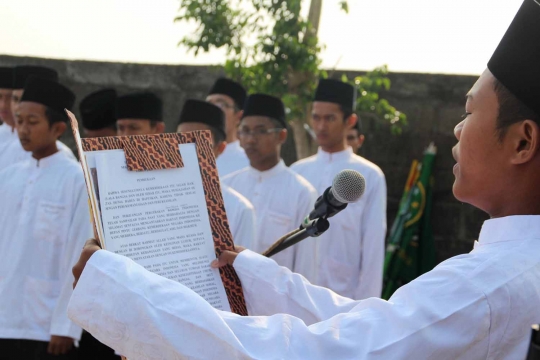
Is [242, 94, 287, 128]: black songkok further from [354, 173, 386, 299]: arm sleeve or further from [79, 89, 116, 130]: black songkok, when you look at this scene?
[79, 89, 116, 130]: black songkok

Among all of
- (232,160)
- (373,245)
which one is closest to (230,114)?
(232,160)

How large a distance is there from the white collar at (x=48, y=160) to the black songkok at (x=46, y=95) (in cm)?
31

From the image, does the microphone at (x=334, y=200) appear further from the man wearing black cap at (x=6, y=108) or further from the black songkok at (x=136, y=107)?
the man wearing black cap at (x=6, y=108)

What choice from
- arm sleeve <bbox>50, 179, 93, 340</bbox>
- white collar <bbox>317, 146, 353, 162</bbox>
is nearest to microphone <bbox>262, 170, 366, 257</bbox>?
arm sleeve <bbox>50, 179, 93, 340</bbox>

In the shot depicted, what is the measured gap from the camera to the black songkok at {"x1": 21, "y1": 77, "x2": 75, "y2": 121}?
5109mm

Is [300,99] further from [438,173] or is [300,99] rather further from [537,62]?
[537,62]

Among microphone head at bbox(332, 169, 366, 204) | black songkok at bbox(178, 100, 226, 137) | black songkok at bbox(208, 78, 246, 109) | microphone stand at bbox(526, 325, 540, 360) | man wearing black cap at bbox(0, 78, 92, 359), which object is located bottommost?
man wearing black cap at bbox(0, 78, 92, 359)

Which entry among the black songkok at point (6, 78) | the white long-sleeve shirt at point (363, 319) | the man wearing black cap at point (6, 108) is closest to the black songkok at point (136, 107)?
the man wearing black cap at point (6, 108)

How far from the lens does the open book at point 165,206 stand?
2189 mm

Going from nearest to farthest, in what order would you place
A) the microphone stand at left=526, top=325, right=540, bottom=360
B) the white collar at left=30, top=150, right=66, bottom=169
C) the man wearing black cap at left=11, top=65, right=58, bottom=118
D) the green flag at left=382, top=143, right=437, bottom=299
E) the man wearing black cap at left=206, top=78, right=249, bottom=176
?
the microphone stand at left=526, top=325, right=540, bottom=360 < the white collar at left=30, top=150, right=66, bottom=169 < the man wearing black cap at left=11, top=65, right=58, bottom=118 < the man wearing black cap at left=206, top=78, right=249, bottom=176 < the green flag at left=382, top=143, right=437, bottom=299

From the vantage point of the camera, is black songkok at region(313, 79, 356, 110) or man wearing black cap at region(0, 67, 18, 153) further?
man wearing black cap at region(0, 67, 18, 153)

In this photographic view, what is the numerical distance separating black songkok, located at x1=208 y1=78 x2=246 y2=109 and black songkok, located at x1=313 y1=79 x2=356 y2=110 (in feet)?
2.96

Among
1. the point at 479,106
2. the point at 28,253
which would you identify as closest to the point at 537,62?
the point at 479,106

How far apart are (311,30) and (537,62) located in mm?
4839
